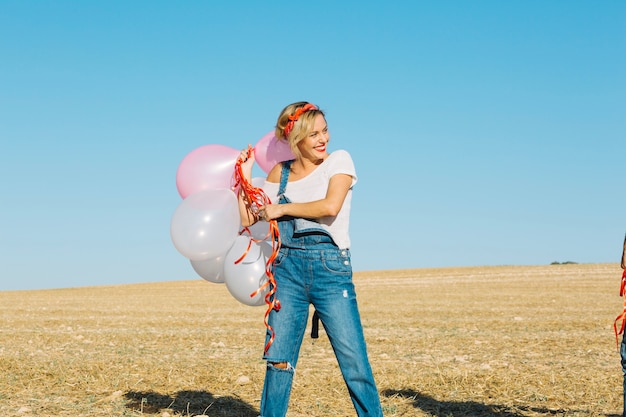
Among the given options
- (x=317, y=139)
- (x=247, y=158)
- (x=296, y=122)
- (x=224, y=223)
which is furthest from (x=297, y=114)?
(x=224, y=223)

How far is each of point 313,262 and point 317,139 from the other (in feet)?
2.39

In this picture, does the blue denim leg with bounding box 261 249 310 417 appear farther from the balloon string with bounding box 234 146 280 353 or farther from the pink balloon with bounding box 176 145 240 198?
the pink balloon with bounding box 176 145 240 198

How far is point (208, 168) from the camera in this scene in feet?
18.0

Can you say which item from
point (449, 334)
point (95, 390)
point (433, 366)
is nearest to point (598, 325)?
point (449, 334)

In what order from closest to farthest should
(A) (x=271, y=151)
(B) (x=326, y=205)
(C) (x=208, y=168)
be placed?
(B) (x=326, y=205)
(A) (x=271, y=151)
(C) (x=208, y=168)

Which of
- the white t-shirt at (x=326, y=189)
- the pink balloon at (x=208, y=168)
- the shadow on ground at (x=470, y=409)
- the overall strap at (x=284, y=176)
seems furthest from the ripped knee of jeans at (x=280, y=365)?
the shadow on ground at (x=470, y=409)

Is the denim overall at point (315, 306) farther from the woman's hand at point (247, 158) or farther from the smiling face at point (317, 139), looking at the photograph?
the woman's hand at point (247, 158)

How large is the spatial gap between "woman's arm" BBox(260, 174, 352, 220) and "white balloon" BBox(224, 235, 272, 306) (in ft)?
2.46

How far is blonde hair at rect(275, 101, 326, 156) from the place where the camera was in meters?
4.38

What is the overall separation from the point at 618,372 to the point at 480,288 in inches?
935

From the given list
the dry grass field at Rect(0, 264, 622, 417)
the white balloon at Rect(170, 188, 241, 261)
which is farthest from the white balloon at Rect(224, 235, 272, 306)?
the dry grass field at Rect(0, 264, 622, 417)

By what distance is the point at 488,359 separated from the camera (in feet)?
33.3

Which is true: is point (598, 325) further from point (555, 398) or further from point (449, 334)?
point (555, 398)

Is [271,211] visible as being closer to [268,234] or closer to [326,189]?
[326,189]
